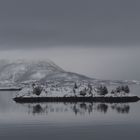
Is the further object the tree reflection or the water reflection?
the water reflection

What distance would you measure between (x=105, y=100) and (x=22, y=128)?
4758 inches

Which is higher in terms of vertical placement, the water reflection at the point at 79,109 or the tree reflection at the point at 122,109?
the tree reflection at the point at 122,109

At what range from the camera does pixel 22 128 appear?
8219cm

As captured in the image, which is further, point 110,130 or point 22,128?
point 22,128

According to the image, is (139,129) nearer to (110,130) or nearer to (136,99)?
(110,130)

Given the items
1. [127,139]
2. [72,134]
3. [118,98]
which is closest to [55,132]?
[72,134]

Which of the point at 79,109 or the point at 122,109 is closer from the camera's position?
the point at 122,109

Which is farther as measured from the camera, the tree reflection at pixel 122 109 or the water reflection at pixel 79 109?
the water reflection at pixel 79 109

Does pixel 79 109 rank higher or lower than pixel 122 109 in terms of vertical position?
lower

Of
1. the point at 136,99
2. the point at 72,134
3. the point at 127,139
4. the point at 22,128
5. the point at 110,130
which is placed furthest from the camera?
the point at 136,99

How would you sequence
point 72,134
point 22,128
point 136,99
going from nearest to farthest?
point 72,134, point 22,128, point 136,99

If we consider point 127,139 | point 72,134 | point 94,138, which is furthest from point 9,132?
point 127,139

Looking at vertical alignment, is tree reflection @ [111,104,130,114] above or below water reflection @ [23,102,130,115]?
above

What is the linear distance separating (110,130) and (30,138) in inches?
693
